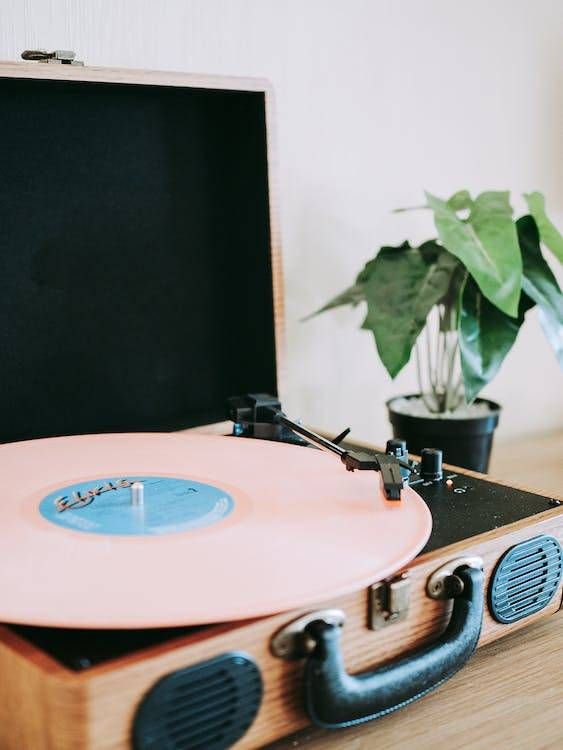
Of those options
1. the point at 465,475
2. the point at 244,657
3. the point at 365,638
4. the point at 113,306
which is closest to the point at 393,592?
the point at 365,638

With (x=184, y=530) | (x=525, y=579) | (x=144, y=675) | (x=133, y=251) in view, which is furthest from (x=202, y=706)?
(x=133, y=251)

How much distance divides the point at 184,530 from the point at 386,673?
0.19 metres

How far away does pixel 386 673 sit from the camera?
Answer: 0.70 meters

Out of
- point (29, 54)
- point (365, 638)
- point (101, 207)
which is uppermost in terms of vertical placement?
point (29, 54)

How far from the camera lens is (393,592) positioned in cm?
72

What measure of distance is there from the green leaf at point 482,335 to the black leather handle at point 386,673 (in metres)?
0.44

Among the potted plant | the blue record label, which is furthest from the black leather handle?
the potted plant

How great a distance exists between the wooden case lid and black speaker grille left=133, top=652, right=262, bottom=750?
58cm

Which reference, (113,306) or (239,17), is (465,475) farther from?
(239,17)

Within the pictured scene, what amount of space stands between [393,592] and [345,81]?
3.13 ft

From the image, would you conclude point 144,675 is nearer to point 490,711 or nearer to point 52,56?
point 490,711

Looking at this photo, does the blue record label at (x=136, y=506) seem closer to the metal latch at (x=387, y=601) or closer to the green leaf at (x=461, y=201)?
the metal latch at (x=387, y=601)

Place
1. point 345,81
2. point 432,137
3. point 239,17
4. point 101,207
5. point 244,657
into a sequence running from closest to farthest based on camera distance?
point 244,657 < point 101,207 < point 239,17 < point 345,81 < point 432,137

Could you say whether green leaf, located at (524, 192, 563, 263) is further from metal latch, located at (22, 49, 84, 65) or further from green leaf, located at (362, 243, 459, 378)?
metal latch, located at (22, 49, 84, 65)
